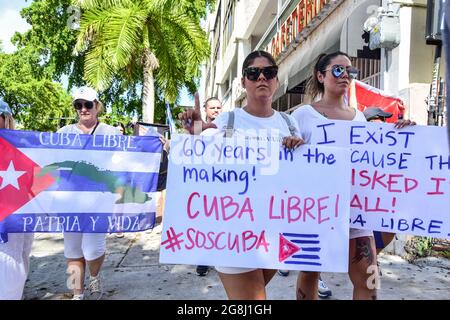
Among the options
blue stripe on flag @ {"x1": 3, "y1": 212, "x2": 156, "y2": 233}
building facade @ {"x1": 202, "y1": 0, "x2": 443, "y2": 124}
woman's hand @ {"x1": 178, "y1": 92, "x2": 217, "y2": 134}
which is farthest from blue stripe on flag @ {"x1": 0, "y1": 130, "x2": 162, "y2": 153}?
building facade @ {"x1": 202, "y1": 0, "x2": 443, "y2": 124}

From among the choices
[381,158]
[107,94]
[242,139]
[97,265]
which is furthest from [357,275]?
[107,94]

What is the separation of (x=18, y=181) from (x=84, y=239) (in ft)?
2.31

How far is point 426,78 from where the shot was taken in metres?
6.07

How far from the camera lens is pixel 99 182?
3.08 metres

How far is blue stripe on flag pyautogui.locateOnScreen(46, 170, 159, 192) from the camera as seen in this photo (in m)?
3.02

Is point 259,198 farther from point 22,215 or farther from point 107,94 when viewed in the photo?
point 107,94

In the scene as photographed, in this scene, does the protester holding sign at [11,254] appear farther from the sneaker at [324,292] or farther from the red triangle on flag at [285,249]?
the sneaker at [324,292]

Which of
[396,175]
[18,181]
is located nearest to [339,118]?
[396,175]

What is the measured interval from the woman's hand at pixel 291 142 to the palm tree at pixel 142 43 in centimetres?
1145

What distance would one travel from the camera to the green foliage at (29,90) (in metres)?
17.7

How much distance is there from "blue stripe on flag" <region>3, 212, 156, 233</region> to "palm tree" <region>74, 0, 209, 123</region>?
34.0 ft

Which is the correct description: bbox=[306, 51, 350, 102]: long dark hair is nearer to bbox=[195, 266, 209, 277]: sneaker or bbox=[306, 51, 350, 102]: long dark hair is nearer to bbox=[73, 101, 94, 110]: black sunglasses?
bbox=[73, 101, 94, 110]: black sunglasses

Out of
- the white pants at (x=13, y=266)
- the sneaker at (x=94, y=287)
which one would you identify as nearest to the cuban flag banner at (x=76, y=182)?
the white pants at (x=13, y=266)
